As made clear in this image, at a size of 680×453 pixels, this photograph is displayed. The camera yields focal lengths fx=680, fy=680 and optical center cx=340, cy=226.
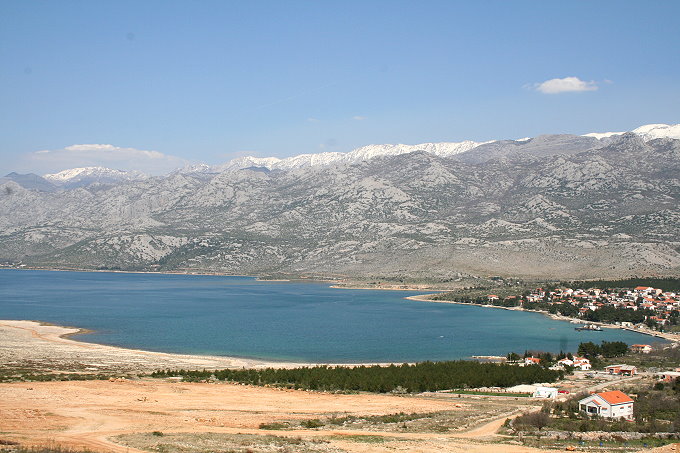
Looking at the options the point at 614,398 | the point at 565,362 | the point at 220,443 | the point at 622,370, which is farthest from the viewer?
the point at 565,362

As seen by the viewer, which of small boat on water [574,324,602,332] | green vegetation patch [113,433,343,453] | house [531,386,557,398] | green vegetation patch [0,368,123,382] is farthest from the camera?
small boat on water [574,324,602,332]

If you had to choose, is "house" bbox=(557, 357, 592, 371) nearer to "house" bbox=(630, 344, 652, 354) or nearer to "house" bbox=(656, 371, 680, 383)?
"house" bbox=(656, 371, 680, 383)

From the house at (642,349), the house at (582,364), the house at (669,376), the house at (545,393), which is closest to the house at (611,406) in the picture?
the house at (545,393)

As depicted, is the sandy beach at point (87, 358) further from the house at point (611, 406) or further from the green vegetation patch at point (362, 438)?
the house at point (611, 406)

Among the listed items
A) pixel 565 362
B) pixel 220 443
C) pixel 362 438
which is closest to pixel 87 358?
pixel 220 443

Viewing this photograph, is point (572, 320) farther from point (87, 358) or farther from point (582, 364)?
point (87, 358)

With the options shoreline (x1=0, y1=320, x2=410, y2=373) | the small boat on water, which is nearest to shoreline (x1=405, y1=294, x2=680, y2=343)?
the small boat on water

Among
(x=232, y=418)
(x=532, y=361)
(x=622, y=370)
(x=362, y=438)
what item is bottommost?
(x=532, y=361)
